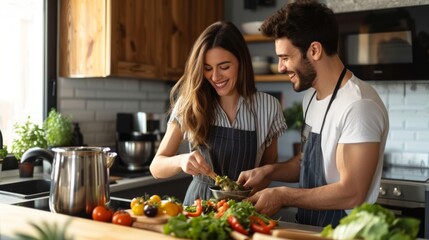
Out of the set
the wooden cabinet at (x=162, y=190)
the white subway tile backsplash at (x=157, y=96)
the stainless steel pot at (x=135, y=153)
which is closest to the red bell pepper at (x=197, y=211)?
the wooden cabinet at (x=162, y=190)

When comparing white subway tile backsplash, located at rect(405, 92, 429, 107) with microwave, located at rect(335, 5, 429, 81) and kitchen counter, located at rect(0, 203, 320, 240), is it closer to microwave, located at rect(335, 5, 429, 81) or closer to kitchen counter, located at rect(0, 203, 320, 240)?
microwave, located at rect(335, 5, 429, 81)

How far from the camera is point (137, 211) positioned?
1.77 meters

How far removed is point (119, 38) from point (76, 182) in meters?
1.90

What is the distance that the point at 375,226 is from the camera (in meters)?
1.31

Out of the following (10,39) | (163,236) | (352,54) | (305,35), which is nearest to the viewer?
(163,236)

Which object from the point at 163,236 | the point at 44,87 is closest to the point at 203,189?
the point at 163,236

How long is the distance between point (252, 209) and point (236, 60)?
2.86 ft

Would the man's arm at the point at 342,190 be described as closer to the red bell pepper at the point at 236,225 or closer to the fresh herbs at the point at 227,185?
the fresh herbs at the point at 227,185

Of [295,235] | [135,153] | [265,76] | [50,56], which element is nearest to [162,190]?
[135,153]

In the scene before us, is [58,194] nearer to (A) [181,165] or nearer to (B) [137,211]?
(B) [137,211]

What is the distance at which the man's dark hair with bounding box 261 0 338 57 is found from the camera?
6.79ft

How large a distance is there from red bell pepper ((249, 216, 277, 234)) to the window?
229 centimetres

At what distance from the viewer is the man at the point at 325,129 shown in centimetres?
186

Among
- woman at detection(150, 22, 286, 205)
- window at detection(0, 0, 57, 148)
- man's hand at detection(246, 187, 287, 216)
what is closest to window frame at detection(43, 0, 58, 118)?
window at detection(0, 0, 57, 148)
